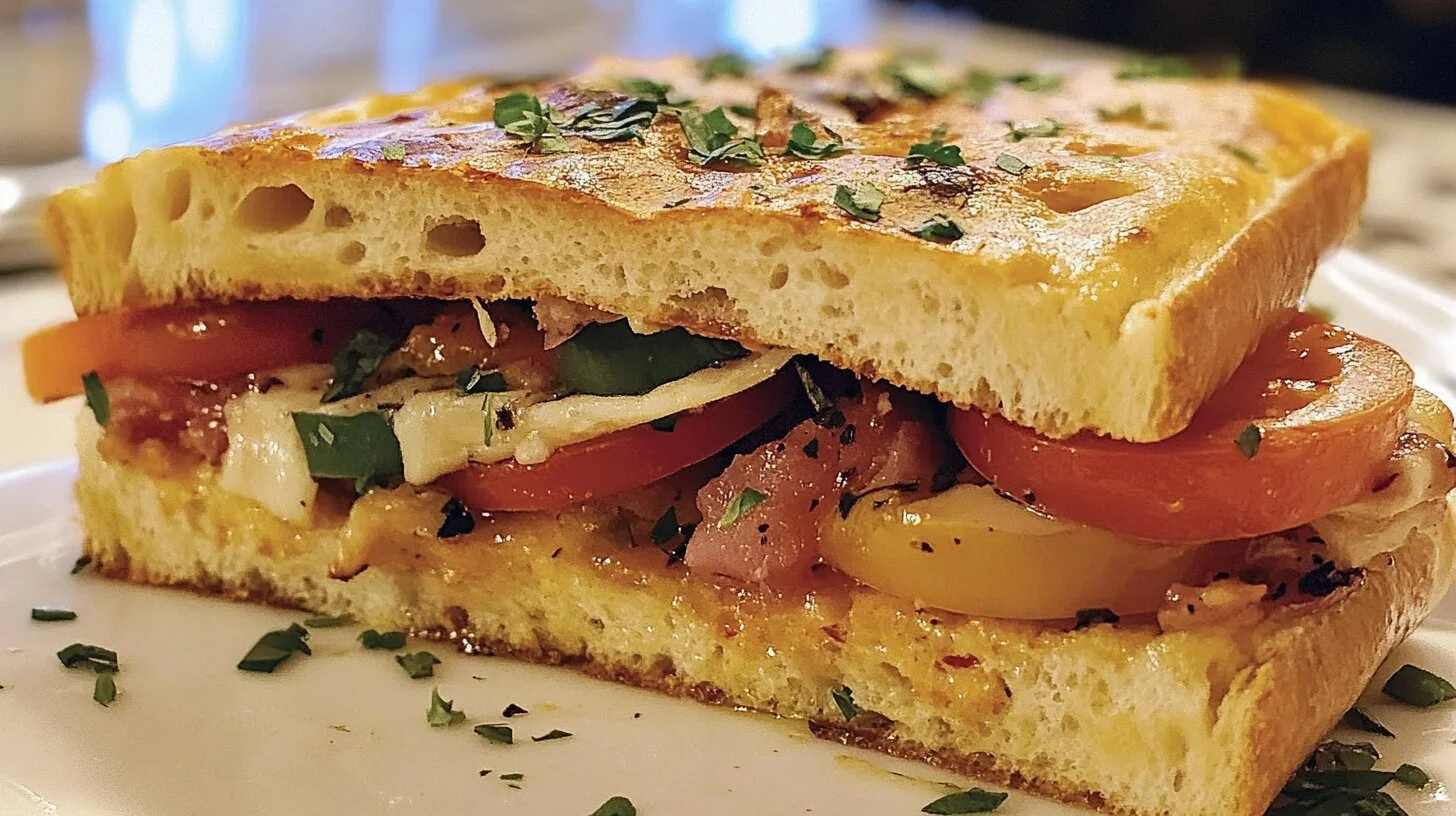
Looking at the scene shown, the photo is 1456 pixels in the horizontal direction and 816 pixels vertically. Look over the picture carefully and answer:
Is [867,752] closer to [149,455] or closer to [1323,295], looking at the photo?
[149,455]

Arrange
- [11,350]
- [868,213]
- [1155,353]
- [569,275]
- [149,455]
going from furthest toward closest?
[11,350]
[149,455]
[569,275]
[868,213]
[1155,353]

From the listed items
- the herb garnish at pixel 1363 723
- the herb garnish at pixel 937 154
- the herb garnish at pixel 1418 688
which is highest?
the herb garnish at pixel 937 154

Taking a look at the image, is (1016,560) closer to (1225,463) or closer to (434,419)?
(1225,463)

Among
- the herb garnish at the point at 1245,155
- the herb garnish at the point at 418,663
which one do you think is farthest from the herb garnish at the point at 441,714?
the herb garnish at the point at 1245,155

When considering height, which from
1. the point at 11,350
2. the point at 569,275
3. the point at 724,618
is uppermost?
the point at 569,275

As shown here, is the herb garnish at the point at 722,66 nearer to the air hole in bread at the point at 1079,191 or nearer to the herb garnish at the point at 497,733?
the air hole in bread at the point at 1079,191

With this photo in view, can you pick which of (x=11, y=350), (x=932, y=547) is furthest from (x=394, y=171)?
(x=11, y=350)
